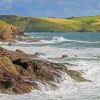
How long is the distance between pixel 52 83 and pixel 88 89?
2.75 meters

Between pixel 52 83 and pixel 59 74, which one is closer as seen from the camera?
pixel 52 83

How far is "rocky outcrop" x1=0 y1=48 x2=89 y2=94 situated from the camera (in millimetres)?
30031

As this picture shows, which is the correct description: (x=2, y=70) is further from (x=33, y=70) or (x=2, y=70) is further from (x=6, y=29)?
(x=6, y=29)

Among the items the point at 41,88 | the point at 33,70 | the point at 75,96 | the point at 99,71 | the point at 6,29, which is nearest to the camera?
the point at 75,96

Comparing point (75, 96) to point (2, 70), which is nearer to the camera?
point (75, 96)

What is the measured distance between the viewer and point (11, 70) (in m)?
32.8

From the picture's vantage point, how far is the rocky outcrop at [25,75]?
3003 cm

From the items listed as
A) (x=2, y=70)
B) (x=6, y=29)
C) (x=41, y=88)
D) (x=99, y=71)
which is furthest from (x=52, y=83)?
(x=6, y=29)

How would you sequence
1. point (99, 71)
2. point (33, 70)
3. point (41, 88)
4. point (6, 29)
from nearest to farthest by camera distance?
point (41, 88), point (33, 70), point (99, 71), point (6, 29)

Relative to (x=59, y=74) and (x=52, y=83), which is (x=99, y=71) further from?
(x=52, y=83)

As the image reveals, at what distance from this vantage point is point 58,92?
30672mm

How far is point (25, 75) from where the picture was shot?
33562mm

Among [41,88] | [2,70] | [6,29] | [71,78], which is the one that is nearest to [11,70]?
[2,70]

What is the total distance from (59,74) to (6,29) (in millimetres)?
72468
